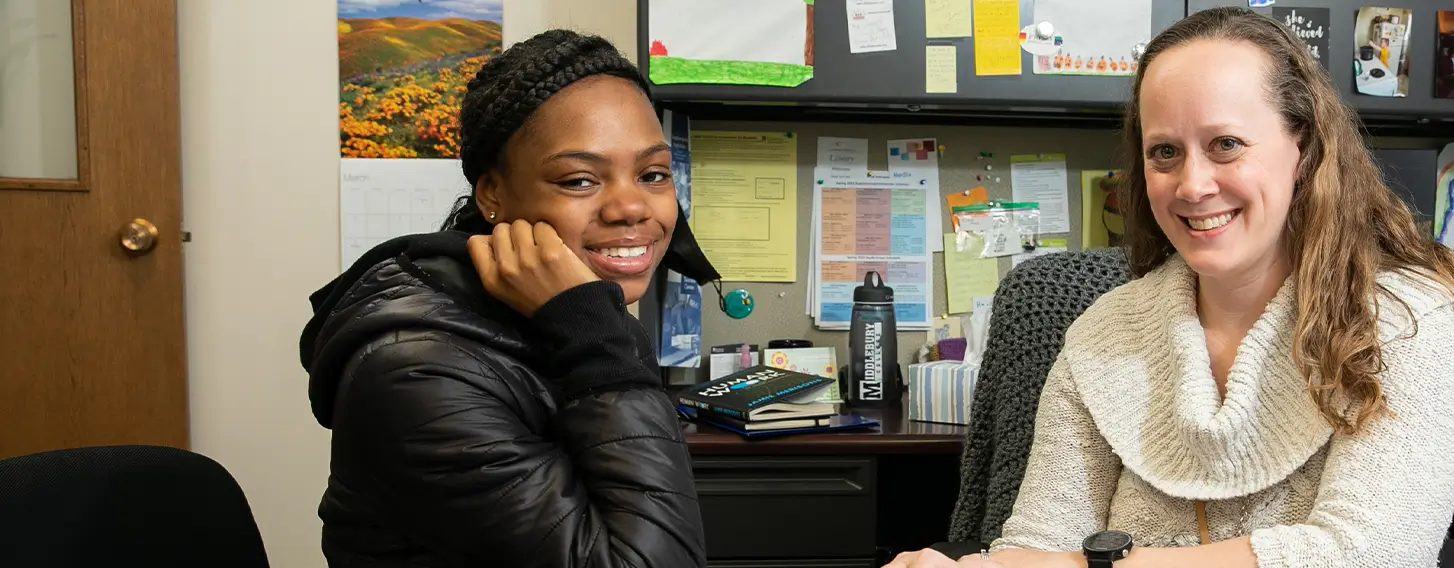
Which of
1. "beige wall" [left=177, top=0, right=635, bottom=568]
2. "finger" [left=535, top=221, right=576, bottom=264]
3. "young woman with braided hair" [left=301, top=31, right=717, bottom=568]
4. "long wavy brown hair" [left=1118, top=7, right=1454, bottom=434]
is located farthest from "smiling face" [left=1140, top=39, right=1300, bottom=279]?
"beige wall" [left=177, top=0, right=635, bottom=568]

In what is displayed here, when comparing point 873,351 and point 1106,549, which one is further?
point 873,351

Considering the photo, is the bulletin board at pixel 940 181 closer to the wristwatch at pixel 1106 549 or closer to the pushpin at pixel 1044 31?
the pushpin at pixel 1044 31

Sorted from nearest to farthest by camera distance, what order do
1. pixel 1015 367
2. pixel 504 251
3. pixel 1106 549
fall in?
pixel 504 251
pixel 1106 549
pixel 1015 367

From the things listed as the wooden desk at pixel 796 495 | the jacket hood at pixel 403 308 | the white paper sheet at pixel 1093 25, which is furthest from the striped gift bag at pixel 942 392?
the jacket hood at pixel 403 308

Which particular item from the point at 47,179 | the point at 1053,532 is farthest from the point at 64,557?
the point at 47,179

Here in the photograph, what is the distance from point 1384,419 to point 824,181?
4.26 feet

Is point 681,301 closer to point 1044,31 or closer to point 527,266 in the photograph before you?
point 1044,31

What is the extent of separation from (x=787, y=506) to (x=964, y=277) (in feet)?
2.46

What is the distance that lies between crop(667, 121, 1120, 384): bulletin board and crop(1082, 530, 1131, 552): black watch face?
1.09 metres

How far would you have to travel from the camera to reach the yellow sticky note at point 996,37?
188 cm

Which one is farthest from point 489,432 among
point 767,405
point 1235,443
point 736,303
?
point 736,303

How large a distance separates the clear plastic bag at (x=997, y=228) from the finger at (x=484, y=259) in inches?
55.0

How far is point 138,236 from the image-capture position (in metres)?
2.08

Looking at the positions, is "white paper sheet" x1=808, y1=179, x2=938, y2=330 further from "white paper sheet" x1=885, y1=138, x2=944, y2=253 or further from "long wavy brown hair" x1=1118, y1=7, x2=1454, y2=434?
"long wavy brown hair" x1=1118, y1=7, x2=1454, y2=434
